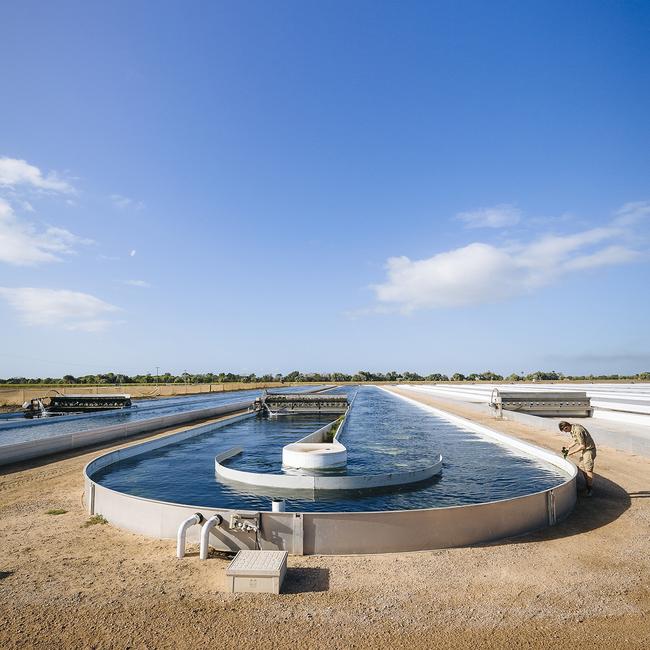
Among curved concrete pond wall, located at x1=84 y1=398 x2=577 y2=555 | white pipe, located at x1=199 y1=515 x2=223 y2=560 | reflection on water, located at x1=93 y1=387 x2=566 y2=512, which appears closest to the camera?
white pipe, located at x1=199 y1=515 x2=223 y2=560

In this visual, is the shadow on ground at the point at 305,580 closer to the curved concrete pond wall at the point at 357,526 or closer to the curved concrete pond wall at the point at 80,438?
the curved concrete pond wall at the point at 357,526

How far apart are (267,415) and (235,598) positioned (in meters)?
28.4

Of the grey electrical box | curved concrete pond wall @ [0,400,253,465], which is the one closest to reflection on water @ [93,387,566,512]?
curved concrete pond wall @ [0,400,253,465]

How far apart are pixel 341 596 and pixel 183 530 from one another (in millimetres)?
2561

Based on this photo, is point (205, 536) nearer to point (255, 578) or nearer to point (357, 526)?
point (255, 578)

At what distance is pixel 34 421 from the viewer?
91.2 ft

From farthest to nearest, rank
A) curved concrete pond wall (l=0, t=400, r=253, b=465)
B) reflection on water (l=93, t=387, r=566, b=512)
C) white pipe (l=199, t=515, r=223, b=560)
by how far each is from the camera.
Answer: curved concrete pond wall (l=0, t=400, r=253, b=465)
reflection on water (l=93, t=387, r=566, b=512)
white pipe (l=199, t=515, r=223, b=560)

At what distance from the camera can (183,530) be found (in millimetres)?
6387

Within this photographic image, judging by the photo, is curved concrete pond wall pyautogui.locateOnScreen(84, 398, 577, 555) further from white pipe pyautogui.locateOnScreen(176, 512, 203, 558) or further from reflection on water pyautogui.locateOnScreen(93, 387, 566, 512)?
reflection on water pyautogui.locateOnScreen(93, 387, 566, 512)

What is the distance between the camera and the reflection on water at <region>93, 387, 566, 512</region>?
34.0 ft

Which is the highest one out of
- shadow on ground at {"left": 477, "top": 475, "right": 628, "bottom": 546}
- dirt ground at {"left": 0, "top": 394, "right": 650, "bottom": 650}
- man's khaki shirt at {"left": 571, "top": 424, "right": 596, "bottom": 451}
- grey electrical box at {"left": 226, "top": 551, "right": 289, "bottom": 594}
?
man's khaki shirt at {"left": 571, "top": 424, "right": 596, "bottom": 451}

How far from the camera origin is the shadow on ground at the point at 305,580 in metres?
5.40

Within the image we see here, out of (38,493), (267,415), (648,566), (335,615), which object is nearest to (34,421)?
(267,415)

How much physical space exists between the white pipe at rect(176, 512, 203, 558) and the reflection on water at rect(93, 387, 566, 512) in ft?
10.7
